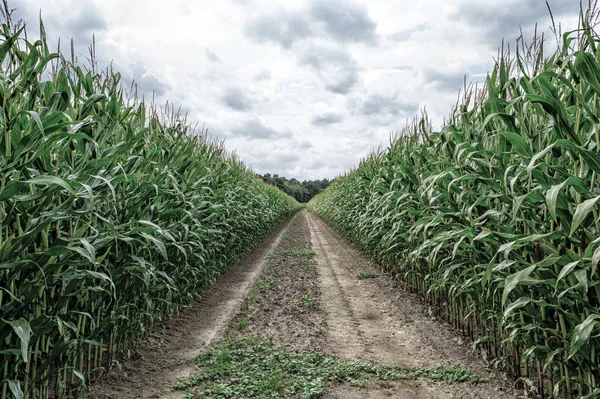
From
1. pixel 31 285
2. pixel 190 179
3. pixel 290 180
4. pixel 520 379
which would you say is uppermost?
pixel 290 180

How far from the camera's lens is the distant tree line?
74.4 m

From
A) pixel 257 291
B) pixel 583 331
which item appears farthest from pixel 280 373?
pixel 257 291

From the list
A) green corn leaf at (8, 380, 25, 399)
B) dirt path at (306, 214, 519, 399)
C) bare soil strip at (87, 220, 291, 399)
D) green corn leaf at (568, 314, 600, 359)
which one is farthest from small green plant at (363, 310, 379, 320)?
green corn leaf at (8, 380, 25, 399)

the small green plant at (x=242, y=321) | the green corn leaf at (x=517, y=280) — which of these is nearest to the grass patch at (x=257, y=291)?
the small green plant at (x=242, y=321)

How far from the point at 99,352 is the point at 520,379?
351cm

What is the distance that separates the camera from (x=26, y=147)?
6.93ft

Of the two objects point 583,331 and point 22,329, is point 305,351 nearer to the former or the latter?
point 583,331

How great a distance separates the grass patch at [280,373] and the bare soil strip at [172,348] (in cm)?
22

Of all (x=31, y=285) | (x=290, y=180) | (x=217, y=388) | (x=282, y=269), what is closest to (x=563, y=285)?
(x=217, y=388)

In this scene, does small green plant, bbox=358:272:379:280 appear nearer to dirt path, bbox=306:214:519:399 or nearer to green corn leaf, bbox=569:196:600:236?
dirt path, bbox=306:214:519:399

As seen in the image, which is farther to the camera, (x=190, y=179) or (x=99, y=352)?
(x=190, y=179)

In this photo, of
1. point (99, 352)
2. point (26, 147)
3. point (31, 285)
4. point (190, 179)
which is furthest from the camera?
point (190, 179)

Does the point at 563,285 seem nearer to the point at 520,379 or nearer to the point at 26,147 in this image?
the point at 520,379

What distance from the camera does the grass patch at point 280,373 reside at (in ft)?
11.3
